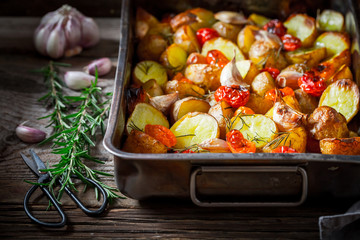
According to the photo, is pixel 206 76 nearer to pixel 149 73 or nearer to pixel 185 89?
pixel 185 89

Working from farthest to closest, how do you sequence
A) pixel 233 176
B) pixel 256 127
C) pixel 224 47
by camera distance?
pixel 224 47 → pixel 256 127 → pixel 233 176

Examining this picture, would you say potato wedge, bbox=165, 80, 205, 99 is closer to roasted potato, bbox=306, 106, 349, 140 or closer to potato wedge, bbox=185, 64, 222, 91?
potato wedge, bbox=185, 64, 222, 91

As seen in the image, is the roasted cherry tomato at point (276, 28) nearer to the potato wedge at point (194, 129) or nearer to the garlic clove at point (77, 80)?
the potato wedge at point (194, 129)

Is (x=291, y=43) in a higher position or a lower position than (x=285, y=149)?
higher

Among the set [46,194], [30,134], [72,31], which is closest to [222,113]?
[46,194]

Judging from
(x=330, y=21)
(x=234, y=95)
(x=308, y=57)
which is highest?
(x=330, y=21)

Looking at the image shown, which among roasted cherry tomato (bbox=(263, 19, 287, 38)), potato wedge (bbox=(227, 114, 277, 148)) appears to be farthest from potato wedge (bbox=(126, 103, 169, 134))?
roasted cherry tomato (bbox=(263, 19, 287, 38))

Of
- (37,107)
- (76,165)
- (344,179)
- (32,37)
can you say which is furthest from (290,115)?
(32,37)
